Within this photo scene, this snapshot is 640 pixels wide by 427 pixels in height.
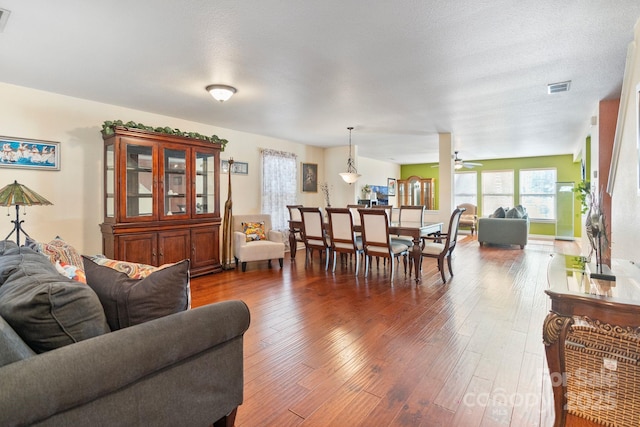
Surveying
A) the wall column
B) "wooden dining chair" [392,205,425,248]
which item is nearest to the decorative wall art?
"wooden dining chair" [392,205,425,248]

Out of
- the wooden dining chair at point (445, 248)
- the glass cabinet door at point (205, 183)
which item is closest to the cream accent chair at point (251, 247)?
the glass cabinet door at point (205, 183)

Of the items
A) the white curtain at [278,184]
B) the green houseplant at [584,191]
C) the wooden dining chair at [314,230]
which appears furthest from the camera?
the white curtain at [278,184]

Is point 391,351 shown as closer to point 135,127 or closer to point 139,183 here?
point 139,183

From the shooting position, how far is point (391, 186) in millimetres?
10781

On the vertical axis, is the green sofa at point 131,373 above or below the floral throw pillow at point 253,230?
below

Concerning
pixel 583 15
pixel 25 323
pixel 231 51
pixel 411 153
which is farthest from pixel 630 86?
pixel 411 153

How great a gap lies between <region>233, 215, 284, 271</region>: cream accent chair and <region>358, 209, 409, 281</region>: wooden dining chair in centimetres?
150

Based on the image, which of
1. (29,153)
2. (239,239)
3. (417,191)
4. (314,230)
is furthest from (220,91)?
(417,191)

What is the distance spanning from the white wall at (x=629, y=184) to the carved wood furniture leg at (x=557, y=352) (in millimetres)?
1422

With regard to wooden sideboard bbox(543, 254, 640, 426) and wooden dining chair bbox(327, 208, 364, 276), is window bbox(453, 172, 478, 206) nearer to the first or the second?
wooden dining chair bbox(327, 208, 364, 276)

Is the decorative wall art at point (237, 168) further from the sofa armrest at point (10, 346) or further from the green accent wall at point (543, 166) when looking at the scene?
the green accent wall at point (543, 166)

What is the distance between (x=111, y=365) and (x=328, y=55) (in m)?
2.59

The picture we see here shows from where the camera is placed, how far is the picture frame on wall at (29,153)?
332 centimetres

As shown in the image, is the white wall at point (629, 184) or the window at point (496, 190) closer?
the white wall at point (629, 184)
